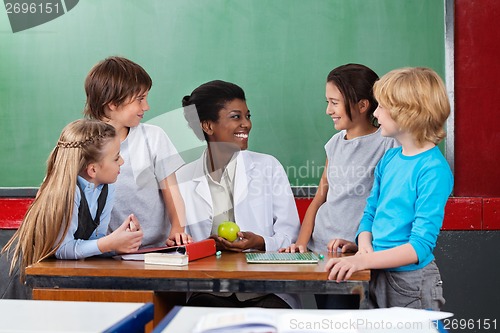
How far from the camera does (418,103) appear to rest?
7.76ft

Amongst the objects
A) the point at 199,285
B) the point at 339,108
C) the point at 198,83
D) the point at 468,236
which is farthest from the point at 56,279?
the point at 468,236

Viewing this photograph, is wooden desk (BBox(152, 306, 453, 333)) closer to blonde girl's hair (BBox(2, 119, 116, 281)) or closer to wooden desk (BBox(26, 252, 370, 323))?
wooden desk (BBox(26, 252, 370, 323))

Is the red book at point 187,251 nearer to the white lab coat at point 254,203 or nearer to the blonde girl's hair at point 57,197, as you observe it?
the blonde girl's hair at point 57,197

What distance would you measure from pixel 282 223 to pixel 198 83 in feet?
3.54

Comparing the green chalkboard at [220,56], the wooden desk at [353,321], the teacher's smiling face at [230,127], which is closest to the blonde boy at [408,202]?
the wooden desk at [353,321]

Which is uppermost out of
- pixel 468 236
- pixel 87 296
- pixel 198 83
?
pixel 198 83

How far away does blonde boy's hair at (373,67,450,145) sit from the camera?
2.35 m

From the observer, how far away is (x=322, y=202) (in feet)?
9.50

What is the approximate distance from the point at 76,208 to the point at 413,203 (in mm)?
1170

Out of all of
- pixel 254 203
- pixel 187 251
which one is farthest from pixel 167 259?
pixel 254 203

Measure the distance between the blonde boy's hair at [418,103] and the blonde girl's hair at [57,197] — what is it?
1.05m

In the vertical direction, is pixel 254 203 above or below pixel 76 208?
below

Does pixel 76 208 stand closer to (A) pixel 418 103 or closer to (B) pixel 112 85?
(B) pixel 112 85

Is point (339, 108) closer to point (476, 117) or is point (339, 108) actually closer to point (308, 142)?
point (308, 142)
